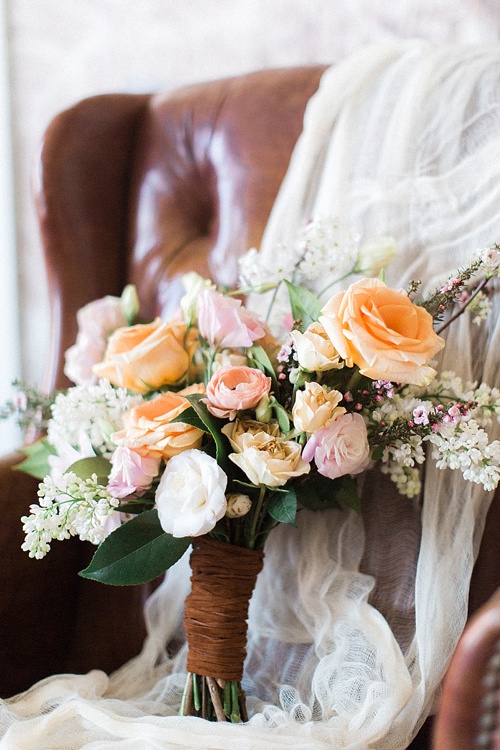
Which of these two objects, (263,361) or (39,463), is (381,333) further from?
(39,463)

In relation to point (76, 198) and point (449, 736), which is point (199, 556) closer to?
point (449, 736)

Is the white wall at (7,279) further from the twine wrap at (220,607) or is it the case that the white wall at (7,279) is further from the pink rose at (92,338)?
the twine wrap at (220,607)

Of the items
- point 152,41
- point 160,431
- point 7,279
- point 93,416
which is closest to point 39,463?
point 93,416

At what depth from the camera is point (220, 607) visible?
2.13ft

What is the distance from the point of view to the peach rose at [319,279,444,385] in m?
0.53

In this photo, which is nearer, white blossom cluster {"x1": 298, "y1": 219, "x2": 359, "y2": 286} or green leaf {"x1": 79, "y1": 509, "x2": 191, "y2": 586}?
green leaf {"x1": 79, "y1": 509, "x2": 191, "y2": 586}

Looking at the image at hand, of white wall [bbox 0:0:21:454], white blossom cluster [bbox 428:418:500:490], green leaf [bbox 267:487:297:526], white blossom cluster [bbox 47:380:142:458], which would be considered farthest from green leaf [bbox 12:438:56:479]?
white wall [bbox 0:0:21:454]

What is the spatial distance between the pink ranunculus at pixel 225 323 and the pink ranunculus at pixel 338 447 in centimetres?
11

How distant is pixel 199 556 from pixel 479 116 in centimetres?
55

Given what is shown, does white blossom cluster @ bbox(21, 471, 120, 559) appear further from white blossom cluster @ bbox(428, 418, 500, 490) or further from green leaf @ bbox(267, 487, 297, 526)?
white blossom cluster @ bbox(428, 418, 500, 490)

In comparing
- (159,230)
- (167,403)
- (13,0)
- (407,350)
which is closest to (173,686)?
(167,403)

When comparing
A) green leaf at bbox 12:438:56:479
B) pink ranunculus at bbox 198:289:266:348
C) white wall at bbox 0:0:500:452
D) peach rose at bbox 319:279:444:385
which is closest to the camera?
peach rose at bbox 319:279:444:385

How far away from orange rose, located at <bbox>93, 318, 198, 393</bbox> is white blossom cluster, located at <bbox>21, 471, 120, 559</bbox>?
0.11 m

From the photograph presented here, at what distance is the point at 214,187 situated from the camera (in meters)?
1.02
